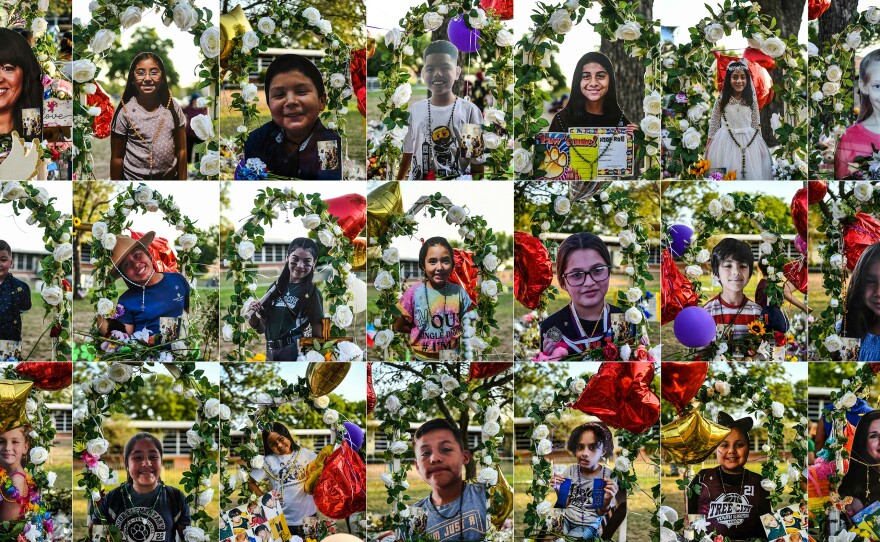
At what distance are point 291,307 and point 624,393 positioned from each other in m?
1.71

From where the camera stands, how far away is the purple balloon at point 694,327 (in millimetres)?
5680

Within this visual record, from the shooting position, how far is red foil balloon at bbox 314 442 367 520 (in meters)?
5.66

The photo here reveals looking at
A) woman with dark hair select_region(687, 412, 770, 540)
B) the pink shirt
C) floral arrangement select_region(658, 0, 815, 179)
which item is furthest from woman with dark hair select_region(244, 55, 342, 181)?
the pink shirt

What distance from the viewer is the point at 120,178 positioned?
18.6ft

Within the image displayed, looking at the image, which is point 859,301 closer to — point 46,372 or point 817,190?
point 817,190

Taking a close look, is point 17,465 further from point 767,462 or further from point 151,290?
point 767,462

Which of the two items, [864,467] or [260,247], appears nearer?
[260,247]

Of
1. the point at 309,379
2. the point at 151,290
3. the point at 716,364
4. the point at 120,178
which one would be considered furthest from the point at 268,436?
the point at 716,364

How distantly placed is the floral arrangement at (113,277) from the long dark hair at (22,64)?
2.07ft

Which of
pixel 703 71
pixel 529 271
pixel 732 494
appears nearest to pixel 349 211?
pixel 529 271

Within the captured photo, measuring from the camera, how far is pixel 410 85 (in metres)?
5.65

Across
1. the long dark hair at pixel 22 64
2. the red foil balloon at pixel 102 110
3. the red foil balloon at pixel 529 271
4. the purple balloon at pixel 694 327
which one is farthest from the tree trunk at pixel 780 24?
the long dark hair at pixel 22 64

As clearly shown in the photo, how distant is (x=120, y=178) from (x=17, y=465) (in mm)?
1512

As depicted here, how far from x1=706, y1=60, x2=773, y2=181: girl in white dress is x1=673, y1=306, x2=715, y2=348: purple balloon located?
0.73m
